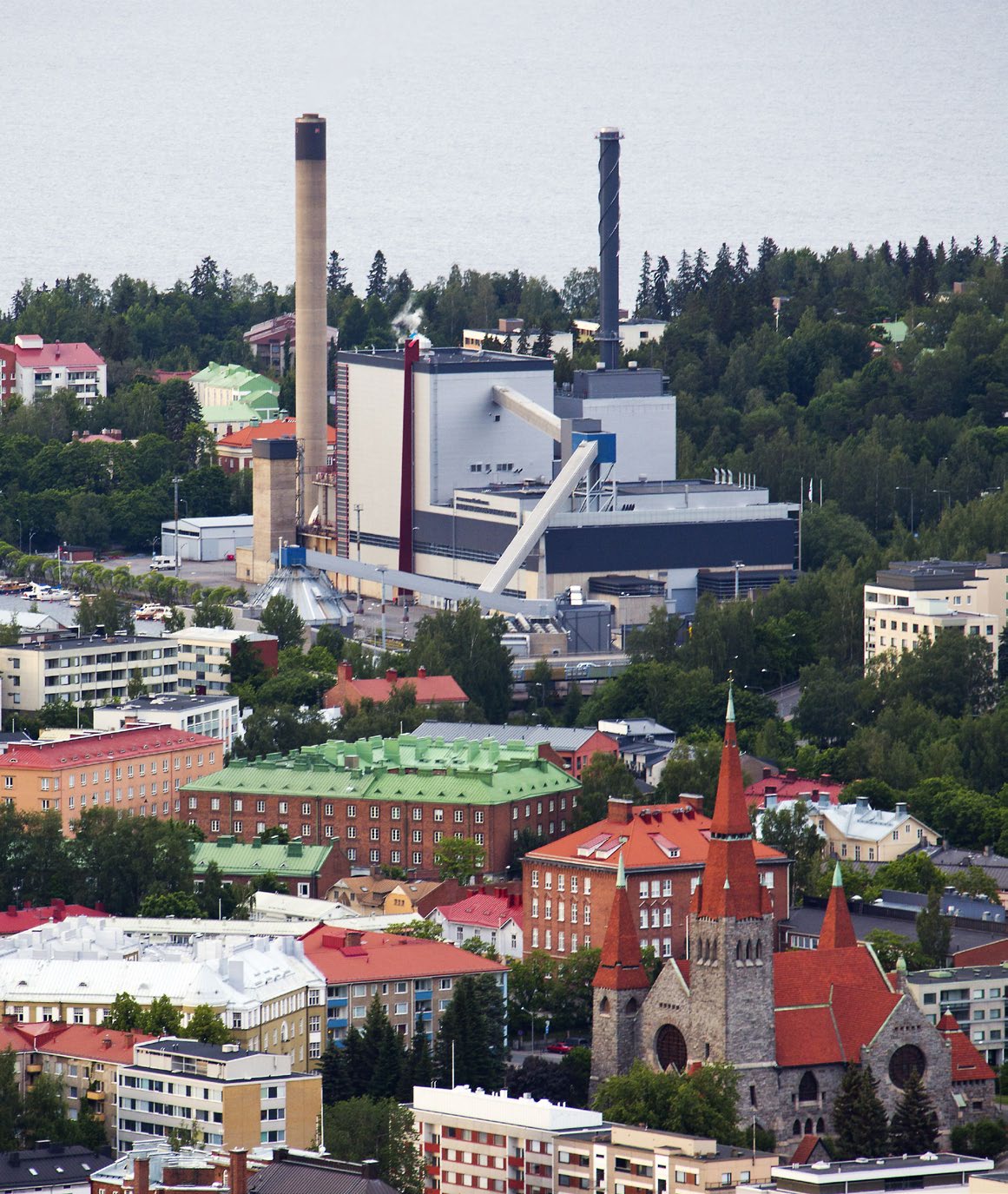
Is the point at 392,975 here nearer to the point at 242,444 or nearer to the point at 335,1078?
the point at 335,1078

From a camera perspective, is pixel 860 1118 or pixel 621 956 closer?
pixel 860 1118

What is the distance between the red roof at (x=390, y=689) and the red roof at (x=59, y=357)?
74.9 m

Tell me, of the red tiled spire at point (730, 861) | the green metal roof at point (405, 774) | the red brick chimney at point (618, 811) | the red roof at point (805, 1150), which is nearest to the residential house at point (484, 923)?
the red brick chimney at point (618, 811)

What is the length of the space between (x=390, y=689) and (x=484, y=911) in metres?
24.7

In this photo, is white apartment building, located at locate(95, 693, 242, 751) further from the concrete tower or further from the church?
the concrete tower

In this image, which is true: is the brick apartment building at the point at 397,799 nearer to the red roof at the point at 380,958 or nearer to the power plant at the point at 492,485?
the red roof at the point at 380,958

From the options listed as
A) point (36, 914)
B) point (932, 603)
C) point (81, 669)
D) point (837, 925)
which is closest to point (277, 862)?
point (36, 914)

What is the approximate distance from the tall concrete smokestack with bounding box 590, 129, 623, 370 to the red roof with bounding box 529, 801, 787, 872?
7018cm

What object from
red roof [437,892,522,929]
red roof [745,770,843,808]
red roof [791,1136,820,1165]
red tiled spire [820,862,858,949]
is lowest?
red roof [791,1136,820,1165]

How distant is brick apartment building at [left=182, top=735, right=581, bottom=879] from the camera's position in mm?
95188

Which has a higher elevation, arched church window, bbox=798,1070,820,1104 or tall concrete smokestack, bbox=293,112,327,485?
tall concrete smokestack, bbox=293,112,327,485

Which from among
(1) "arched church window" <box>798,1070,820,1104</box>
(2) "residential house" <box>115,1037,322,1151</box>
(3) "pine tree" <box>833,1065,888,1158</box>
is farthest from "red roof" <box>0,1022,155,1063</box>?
(3) "pine tree" <box>833,1065,888,1158</box>

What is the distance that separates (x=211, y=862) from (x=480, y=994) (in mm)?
14722

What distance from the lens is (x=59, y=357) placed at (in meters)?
187
